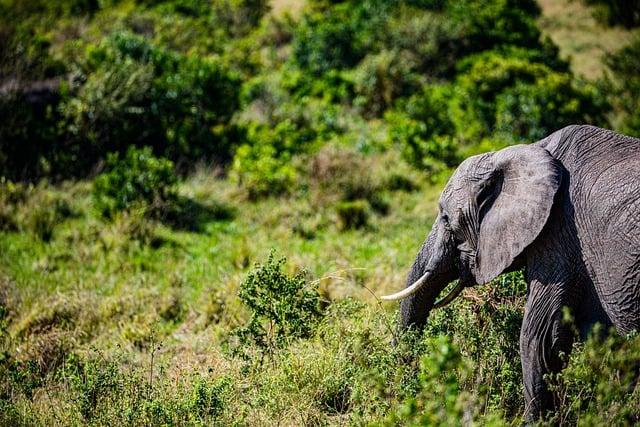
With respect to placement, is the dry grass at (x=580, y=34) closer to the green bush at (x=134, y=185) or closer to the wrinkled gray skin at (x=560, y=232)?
the green bush at (x=134, y=185)

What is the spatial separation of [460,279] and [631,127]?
746cm

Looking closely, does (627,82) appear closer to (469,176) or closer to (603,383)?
(469,176)

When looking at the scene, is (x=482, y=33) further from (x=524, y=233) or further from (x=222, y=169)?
(x=524, y=233)

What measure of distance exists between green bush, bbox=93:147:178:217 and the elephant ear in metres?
5.76

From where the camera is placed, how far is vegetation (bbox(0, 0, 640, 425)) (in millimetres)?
4164

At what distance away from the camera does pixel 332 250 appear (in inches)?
308

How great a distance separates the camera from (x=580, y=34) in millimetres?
18062

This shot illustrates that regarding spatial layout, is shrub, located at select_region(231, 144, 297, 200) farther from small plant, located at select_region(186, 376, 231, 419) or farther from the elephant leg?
the elephant leg

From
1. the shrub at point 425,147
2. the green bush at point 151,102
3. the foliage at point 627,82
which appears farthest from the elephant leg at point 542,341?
the green bush at point 151,102

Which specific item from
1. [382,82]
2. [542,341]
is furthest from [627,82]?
[542,341]

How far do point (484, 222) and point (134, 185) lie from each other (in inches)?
238

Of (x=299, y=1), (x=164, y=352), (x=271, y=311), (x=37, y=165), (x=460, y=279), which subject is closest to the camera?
(x=460, y=279)

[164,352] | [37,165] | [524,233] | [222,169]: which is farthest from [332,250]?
[37,165]

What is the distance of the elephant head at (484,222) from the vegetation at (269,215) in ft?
1.27
